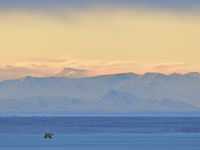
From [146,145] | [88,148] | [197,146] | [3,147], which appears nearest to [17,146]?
[3,147]

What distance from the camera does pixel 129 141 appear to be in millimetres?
99312

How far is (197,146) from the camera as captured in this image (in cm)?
8788

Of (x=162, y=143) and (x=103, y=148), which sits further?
(x=162, y=143)

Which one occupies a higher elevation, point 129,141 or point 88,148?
point 129,141

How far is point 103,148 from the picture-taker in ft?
282

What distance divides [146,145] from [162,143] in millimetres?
3799

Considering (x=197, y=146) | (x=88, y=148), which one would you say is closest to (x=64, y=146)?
(x=88, y=148)

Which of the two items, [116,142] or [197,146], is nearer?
[197,146]

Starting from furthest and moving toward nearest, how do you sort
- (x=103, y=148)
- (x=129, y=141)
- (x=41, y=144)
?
(x=129, y=141) → (x=41, y=144) → (x=103, y=148)

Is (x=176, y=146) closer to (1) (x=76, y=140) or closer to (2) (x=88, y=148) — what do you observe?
(2) (x=88, y=148)

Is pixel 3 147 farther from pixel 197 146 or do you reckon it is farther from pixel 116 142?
pixel 197 146

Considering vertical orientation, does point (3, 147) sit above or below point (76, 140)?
below

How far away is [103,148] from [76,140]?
1587 cm

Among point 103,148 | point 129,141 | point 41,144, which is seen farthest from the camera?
point 129,141
